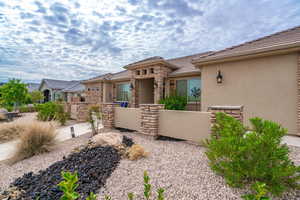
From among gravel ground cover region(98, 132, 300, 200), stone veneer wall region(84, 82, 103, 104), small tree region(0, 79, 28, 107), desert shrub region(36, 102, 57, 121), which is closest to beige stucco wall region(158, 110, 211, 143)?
gravel ground cover region(98, 132, 300, 200)

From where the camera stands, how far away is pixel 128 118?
6.20 meters

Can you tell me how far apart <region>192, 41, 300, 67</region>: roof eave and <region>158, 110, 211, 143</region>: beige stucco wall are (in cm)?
338

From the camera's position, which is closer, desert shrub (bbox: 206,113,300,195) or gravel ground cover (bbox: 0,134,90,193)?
desert shrub (bbox: 206,113,300,195)

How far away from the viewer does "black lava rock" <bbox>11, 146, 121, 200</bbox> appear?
2.38 metres

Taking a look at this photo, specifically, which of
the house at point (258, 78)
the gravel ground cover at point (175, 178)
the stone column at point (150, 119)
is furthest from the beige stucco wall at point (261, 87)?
the stone column at point (150, 119)

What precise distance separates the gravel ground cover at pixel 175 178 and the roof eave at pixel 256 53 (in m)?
3.53

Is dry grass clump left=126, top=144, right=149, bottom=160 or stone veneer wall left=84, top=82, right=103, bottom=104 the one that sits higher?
stone veneer wall left=84, top=82, right=103, bottom=104

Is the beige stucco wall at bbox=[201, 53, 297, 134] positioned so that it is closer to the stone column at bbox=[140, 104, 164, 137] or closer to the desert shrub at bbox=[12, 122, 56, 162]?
the stone column at bbox=[140, 104, 164, 137]

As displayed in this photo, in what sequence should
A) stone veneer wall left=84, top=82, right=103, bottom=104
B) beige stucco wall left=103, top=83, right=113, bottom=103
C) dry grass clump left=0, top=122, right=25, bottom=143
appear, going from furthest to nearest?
stone veneer wall left=84, top=82, right=103, bottom=104 → beige stucco wall left=103, top=83, right=113, bottom=103 → dry grass clump left=0, top=122, right=25, bottom=143

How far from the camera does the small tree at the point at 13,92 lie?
1334cm

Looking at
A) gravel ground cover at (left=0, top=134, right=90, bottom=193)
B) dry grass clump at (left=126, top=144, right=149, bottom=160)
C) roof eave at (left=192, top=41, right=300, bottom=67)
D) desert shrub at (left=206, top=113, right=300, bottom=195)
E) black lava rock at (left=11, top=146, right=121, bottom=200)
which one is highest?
roof eave at (left=192, top=41, right=300, bottom=67)

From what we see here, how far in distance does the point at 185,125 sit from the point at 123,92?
28.6 feet

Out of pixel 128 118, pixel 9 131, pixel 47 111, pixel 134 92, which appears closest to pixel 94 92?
pixel 47 111

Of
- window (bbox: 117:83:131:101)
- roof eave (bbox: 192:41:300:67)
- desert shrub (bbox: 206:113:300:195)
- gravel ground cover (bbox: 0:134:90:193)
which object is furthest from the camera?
window (bbox: 117:83:131:101)
